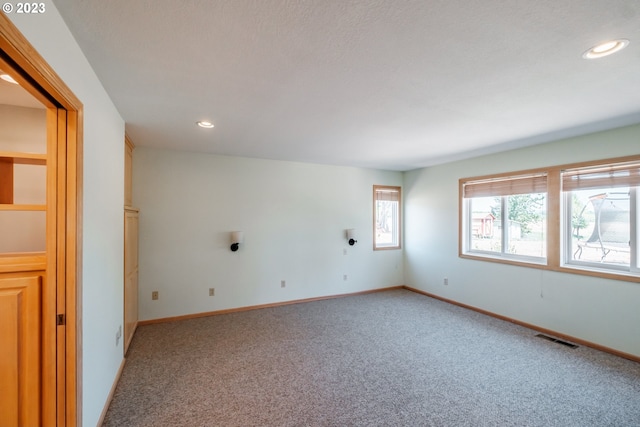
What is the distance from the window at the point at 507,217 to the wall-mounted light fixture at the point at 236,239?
3684 mm

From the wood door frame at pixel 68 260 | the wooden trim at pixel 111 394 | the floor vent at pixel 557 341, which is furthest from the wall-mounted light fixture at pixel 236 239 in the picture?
the floor vent at pixel 557 341

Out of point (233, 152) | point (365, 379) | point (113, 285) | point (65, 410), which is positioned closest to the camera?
point (65, 410)

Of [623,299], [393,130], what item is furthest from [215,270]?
[623,299]

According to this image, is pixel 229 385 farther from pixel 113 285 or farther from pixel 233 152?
pixel 233 152

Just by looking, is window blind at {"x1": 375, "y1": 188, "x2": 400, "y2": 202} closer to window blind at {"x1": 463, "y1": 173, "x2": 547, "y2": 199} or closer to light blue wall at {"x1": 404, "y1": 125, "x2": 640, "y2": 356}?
light blue wall at {"x1": 404, "y1": 125, "x2": 640, "y2": 356}

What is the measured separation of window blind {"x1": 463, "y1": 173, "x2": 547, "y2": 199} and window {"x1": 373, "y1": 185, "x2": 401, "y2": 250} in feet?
4.76

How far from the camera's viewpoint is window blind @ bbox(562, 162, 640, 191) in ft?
9.43

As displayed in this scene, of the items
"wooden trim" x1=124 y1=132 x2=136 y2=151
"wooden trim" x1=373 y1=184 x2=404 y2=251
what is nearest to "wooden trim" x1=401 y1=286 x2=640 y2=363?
"wooden trim" x1=373 y1=184 x2=404 y2=251

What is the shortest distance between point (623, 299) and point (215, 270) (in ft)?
16.4

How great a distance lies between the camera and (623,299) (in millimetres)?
2879

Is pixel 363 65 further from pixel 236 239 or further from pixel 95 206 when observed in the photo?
pixel 236 239

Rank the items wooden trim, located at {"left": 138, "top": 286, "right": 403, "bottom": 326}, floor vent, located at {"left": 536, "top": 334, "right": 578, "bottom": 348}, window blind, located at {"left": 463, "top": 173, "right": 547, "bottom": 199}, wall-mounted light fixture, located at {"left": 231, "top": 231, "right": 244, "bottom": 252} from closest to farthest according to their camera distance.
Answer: floor vent, located at {"left": 536, "top": 334, "right": 578, "bottom": 348}
window blind, located at {"left": 463, "top": 173, "right": 547, "bottom": 199}
wooden trim, located at {"left": 138, "top": 286, "right": 403, "bottom": 326}
wall-mounted light fixture, located at {"left": 231, "top": 231, "right": 244, "bottom": 252}

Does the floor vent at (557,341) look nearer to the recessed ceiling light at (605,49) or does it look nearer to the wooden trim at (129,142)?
the recessed ceiling light at (605,49)

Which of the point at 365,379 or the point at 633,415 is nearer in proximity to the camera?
the point at 633,415
